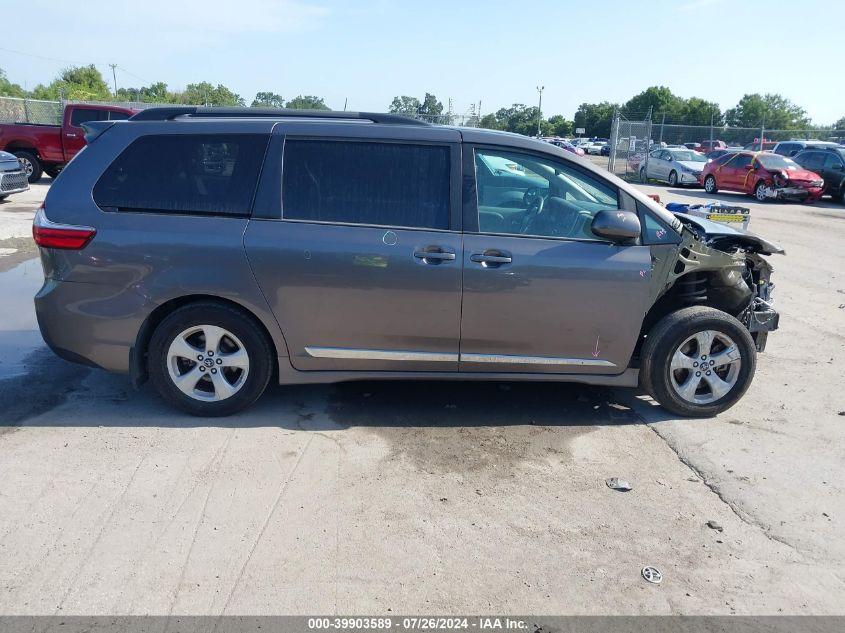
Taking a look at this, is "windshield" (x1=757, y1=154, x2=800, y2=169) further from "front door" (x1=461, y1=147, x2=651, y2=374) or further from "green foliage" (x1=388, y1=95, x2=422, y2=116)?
"front door" (x1=461, y1=147, x2=651, y2=374)

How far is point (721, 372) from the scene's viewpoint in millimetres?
4992

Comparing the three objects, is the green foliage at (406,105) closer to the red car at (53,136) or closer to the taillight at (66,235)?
the red car at (53,136)

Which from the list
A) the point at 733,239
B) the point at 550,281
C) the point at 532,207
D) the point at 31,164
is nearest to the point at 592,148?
the point at 31,164

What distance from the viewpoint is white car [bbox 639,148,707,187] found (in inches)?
1043

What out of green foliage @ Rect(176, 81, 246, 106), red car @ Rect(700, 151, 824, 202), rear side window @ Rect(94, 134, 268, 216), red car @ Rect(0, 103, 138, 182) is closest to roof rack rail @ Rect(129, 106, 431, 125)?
rear side window @ Rect(94, 134, 268, 216)

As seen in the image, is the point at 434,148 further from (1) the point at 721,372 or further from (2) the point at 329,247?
(1) the point at 721,372

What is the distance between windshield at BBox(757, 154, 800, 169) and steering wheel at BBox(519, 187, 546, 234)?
20.3 metres

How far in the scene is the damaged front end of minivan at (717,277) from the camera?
15.6 ft

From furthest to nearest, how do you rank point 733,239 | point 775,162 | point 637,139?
point 637,139
point 775,162
point 733,239

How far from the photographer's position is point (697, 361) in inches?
193

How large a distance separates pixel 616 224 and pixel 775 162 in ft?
68.2

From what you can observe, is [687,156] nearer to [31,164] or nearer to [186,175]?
[31,164]

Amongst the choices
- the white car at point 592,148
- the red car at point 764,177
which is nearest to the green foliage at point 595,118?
the white car at point 592,148

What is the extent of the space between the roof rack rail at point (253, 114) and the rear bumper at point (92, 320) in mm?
1233
